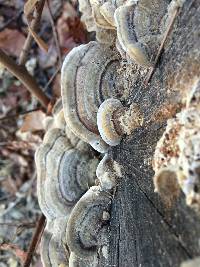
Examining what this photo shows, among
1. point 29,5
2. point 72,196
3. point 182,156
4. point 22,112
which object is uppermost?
point 29,5

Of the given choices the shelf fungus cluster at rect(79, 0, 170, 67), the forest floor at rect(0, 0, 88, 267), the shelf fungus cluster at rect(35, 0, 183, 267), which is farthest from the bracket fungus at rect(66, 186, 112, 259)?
the forest floor at rect(0, 0, 88, 267)

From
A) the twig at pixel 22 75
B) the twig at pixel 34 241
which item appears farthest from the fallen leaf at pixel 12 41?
the twig at pixel 34 241

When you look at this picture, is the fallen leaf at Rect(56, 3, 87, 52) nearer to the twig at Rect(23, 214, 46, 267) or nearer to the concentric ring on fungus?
the concentric ring on fungus

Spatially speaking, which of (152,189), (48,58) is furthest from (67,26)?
(152,189)

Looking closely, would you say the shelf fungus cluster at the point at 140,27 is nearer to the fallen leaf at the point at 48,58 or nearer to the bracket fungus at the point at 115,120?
the bracket fungus at the point at 115,120

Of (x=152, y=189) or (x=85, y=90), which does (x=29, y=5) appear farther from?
(x=152, y=189)

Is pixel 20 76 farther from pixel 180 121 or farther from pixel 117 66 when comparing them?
pixel 180 121
